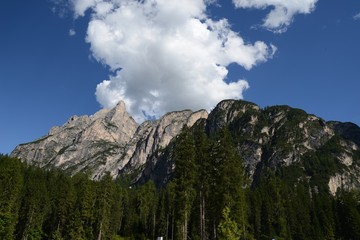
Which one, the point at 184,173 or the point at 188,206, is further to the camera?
the point at 188,206

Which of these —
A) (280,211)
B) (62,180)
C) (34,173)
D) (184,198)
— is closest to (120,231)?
(62,180)

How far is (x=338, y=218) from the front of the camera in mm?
100125

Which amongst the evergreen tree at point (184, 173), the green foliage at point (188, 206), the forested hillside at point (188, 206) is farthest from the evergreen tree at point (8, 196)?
the evergreen tree at point (184, 173)

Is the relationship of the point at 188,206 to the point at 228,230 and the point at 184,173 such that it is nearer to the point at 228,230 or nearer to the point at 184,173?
the point at 184,173

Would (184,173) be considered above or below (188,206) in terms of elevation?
above

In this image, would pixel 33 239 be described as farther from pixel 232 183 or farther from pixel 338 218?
pixel 338 218

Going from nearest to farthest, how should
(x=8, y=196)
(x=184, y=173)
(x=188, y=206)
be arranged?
(x=184, y=173)
(x=188, y=206)
(x=8, y=196)

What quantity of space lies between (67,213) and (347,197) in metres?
70.3

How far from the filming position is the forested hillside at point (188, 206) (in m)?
48.6

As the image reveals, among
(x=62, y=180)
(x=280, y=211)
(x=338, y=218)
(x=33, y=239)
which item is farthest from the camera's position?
(x=62, y=180)

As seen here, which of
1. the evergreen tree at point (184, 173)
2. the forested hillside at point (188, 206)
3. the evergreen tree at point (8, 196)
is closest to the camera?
the evergreen tree at point (184, 173)

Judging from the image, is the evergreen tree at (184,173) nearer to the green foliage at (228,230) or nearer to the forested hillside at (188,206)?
the forested hillside at (188,206)

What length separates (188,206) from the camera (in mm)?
51656

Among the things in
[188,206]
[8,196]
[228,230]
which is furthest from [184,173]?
[8,196]
